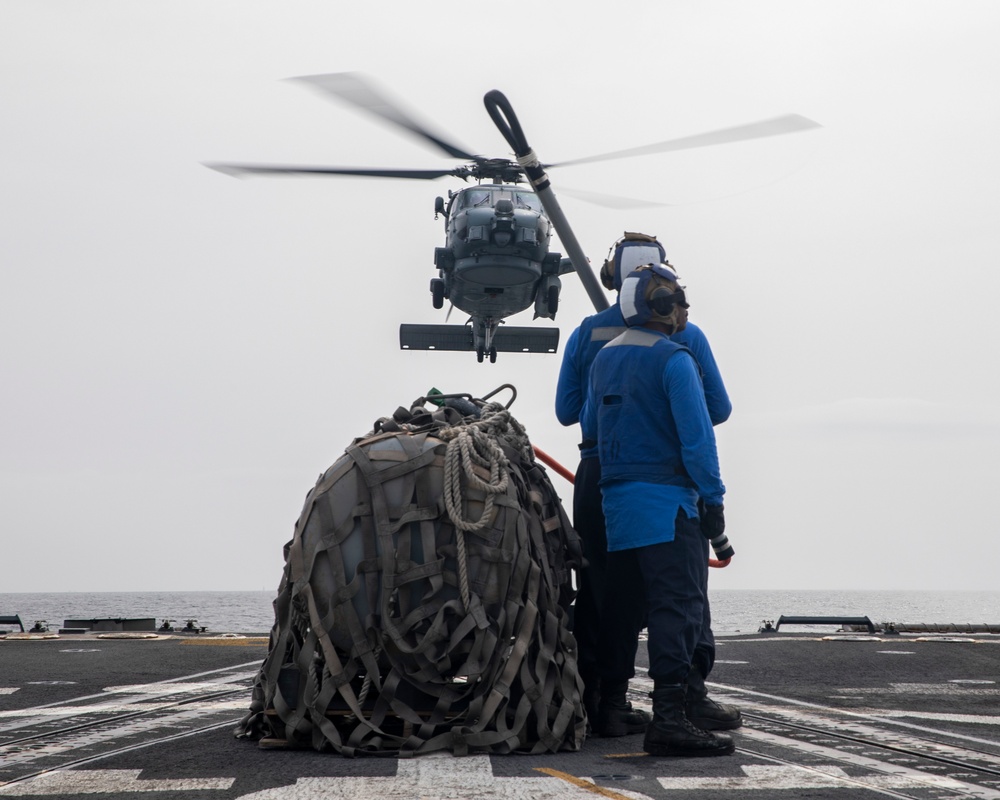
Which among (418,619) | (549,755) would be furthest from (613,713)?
(418,619)

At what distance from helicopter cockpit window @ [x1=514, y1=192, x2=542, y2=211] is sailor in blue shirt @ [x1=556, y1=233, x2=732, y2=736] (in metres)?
17.2

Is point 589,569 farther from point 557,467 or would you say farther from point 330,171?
point 330,171

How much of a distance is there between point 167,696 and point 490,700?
3188 millimetres

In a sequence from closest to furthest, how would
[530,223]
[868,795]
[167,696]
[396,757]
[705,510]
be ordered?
1. [868,795]
2. [396,757]
3. [705,510]
4. [167,696]
5. [530,223]

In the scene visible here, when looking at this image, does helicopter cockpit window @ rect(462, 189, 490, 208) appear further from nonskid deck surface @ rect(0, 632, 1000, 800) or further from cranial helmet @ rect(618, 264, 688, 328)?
cranial helmet @ rect(618, 264, 688, 328)

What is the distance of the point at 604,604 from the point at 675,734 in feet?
2.85

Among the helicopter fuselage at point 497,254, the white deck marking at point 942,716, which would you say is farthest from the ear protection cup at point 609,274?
the helicopter fuselage at point 497,254

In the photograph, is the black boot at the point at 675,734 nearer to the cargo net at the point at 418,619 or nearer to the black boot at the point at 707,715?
the cargo net at the point at 418,619

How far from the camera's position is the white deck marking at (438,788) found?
333cm

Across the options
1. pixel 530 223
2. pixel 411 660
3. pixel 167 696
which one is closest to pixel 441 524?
pixel 411 660

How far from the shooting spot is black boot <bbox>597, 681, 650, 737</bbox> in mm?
5285

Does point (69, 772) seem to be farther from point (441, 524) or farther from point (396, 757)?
point (441, 524)

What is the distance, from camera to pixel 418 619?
4453 millimetres

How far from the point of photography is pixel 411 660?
4488 millimetres
